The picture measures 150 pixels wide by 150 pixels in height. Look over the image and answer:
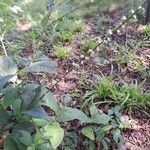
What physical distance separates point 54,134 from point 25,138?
271 millimetres

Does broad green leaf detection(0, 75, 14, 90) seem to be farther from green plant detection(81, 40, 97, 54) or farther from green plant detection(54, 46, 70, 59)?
green plant detection(81, 40, 97, 54)

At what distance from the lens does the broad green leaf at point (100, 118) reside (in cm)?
270

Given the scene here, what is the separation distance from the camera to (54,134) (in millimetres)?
2416

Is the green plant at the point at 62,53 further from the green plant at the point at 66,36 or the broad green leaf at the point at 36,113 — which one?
the broad green leaf at the point at 36,113

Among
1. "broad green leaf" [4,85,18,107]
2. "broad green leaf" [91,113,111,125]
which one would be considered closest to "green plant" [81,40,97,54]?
"broad green leaf" [91,113,111,125]

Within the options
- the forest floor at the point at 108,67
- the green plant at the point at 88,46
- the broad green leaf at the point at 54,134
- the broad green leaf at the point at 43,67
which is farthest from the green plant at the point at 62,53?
the broad green leaf at the point at 54,134

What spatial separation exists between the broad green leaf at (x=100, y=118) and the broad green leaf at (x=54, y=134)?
37 cm

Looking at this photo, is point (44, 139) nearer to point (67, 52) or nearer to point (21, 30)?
point (67, 52)

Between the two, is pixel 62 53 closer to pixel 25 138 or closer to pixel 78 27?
pixel 78 27

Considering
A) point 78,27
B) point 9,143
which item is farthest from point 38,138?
point 78,27

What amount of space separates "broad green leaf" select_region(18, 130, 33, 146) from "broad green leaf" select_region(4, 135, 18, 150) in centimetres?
8

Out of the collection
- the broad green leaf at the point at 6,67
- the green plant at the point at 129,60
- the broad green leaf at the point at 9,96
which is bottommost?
the green plant at the point at 129,60

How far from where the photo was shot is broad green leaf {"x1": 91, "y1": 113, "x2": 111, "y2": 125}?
2.70 m

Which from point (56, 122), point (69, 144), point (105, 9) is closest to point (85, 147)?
point (69, 144)
